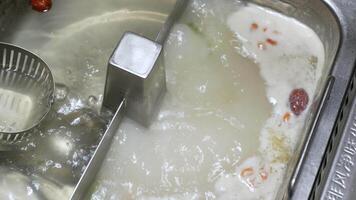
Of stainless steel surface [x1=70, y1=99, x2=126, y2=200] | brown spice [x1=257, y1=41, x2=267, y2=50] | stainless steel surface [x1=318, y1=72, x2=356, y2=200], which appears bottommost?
stainless steel surface [x1=70, y1=99, x2=126, y2=200]

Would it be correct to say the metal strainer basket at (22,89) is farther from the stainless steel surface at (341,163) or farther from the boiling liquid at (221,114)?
the stainless steel surface at (341,163)

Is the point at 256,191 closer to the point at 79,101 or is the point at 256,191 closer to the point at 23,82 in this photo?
the point at 79,101

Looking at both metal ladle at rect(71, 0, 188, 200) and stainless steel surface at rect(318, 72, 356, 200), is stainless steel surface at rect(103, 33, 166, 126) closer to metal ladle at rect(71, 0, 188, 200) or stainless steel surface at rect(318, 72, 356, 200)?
metal ladle at rect(71, 0, 188, 200)

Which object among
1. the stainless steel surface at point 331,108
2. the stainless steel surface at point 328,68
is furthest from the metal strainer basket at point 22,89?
the stainless steel surface at point 331,108

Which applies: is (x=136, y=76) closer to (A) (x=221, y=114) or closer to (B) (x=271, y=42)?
(A) (x=221, y=114)

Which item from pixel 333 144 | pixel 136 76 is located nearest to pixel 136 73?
pixel 136 76

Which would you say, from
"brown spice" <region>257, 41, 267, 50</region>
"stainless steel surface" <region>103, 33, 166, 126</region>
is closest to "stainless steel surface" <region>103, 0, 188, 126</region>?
"stainless steel surface" <region>103, 33, 166, 126</region>
